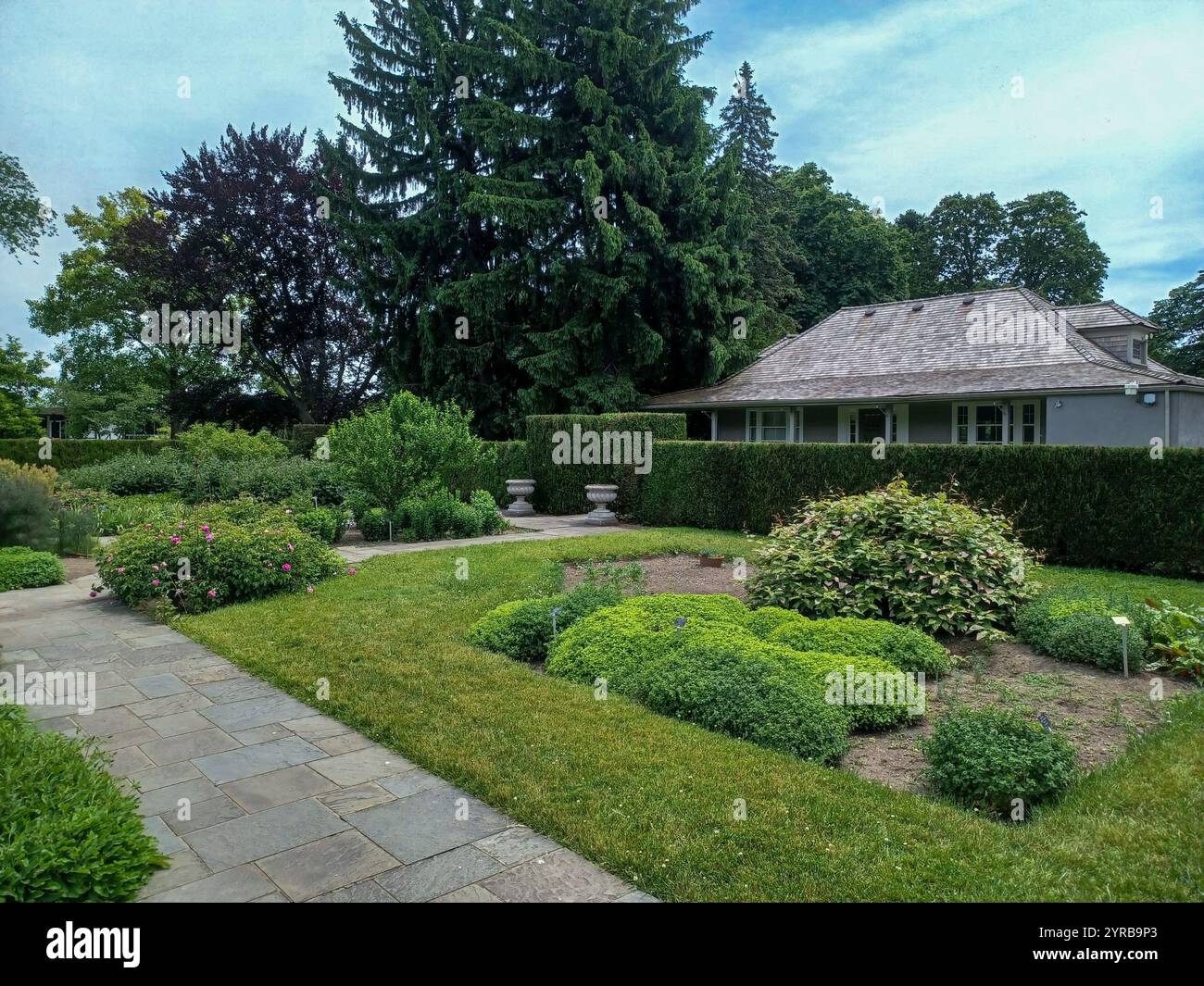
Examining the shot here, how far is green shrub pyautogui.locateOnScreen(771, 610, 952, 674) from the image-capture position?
5.54m

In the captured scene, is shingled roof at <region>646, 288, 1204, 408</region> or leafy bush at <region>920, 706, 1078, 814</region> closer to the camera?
leafy bush at <region>920, 706, 1078, 814</region>

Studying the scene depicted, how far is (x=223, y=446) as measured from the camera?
61.4 ft

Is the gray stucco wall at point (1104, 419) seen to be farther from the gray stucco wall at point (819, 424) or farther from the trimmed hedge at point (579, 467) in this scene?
the trimmed hedge at point (579, 467)

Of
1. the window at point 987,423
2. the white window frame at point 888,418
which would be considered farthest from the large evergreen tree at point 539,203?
the window at point 987,423

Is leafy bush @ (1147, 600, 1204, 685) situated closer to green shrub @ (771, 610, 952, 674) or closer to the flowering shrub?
green shrub @ (771, 610, 952, 674)

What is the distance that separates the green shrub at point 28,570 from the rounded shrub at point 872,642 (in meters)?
8.89

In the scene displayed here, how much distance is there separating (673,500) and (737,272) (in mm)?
11159

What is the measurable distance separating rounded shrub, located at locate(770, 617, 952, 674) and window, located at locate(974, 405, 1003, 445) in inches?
660

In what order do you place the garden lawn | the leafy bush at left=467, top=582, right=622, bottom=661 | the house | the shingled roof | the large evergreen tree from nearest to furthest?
the garden lawn
the leafy bush at left=467, top=582, right=622, bottom=661
the house
the shingled roof
the large evergreen tree

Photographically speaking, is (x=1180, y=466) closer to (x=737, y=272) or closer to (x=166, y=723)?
(x=166, y=723)

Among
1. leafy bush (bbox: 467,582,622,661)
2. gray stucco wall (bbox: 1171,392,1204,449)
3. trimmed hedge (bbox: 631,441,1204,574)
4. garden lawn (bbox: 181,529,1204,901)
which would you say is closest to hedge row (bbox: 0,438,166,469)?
trimmed hedge (bbox: 631,441,1204,574)

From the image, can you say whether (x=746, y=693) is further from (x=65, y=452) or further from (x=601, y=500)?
(x=65, y=452)

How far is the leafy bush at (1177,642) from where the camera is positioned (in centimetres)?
564
